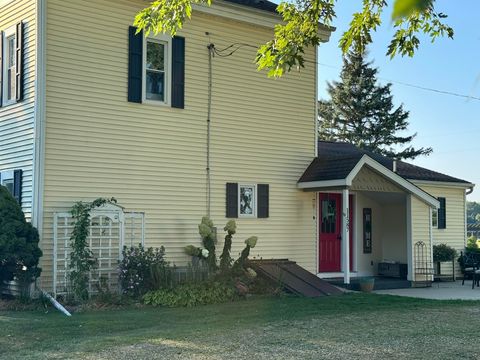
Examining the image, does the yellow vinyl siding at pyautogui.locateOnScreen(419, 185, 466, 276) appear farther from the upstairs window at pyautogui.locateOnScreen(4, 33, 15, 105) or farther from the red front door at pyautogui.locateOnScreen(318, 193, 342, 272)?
the upstairs window at pyautogui.locateOnScreen(4, 33, 15, 105)

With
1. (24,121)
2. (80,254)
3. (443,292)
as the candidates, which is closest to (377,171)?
(443,292)

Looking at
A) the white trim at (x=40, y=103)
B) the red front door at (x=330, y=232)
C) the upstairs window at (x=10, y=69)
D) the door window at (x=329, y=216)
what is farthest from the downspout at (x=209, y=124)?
the upstairs window at (x=10, y=69)

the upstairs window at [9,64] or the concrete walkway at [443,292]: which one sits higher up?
the upstairs window at [9,64]

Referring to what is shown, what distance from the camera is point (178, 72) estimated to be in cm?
1302

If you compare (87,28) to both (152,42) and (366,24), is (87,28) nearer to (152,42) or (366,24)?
(152,42)

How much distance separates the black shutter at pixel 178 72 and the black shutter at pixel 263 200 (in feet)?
9.24

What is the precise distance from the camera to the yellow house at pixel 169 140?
11477mm

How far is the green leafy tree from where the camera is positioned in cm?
849

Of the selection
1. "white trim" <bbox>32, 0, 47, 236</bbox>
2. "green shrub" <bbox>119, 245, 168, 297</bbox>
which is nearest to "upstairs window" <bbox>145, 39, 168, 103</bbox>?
"white trim" <bbox>32, 0, 47, 236</bbox>

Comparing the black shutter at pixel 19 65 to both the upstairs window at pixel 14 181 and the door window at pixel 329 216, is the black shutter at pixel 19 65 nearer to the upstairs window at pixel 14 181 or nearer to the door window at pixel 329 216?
the upstairs window at pixel 14 181

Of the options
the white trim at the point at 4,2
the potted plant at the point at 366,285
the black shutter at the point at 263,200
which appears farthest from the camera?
the black shutter at the point at 263,200

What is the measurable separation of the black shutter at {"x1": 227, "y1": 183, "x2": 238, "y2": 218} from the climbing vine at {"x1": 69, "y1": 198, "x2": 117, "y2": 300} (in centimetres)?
374

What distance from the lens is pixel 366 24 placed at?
9.24 meters

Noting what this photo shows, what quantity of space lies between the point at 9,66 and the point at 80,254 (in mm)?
4951
